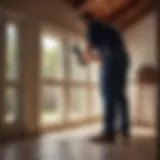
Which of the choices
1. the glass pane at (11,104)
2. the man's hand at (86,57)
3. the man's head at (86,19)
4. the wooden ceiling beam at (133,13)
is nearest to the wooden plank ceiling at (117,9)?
the wooden ceiling beam at (133,13)

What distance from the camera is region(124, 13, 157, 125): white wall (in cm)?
460

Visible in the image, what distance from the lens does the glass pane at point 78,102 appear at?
4.12m

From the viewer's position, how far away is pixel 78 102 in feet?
14.1

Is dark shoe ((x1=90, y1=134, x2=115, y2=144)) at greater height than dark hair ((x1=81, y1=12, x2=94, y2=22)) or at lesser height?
lesser

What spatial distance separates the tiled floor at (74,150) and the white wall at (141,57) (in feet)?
5.83

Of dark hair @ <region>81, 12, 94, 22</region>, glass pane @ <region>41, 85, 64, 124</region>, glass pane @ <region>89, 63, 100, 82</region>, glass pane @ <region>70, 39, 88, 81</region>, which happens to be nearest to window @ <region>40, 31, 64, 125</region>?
glass pane @ <region>41, 85, 64, 124</region>

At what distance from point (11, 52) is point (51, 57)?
0.74 m

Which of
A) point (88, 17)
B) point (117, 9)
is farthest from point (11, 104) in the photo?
point (117, 9)

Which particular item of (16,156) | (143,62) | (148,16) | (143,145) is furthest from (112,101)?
(148,16)

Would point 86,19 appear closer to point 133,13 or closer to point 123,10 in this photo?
point 123,10

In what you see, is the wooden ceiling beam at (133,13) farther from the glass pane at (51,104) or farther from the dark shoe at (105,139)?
the dark shoe at (105,139)

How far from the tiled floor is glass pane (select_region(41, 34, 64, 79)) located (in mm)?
1018

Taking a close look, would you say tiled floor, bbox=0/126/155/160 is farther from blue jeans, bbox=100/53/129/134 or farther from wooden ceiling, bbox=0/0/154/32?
wooden ceiling, bbox=0/0/154/32

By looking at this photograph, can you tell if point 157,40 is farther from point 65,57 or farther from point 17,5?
point 65,57
